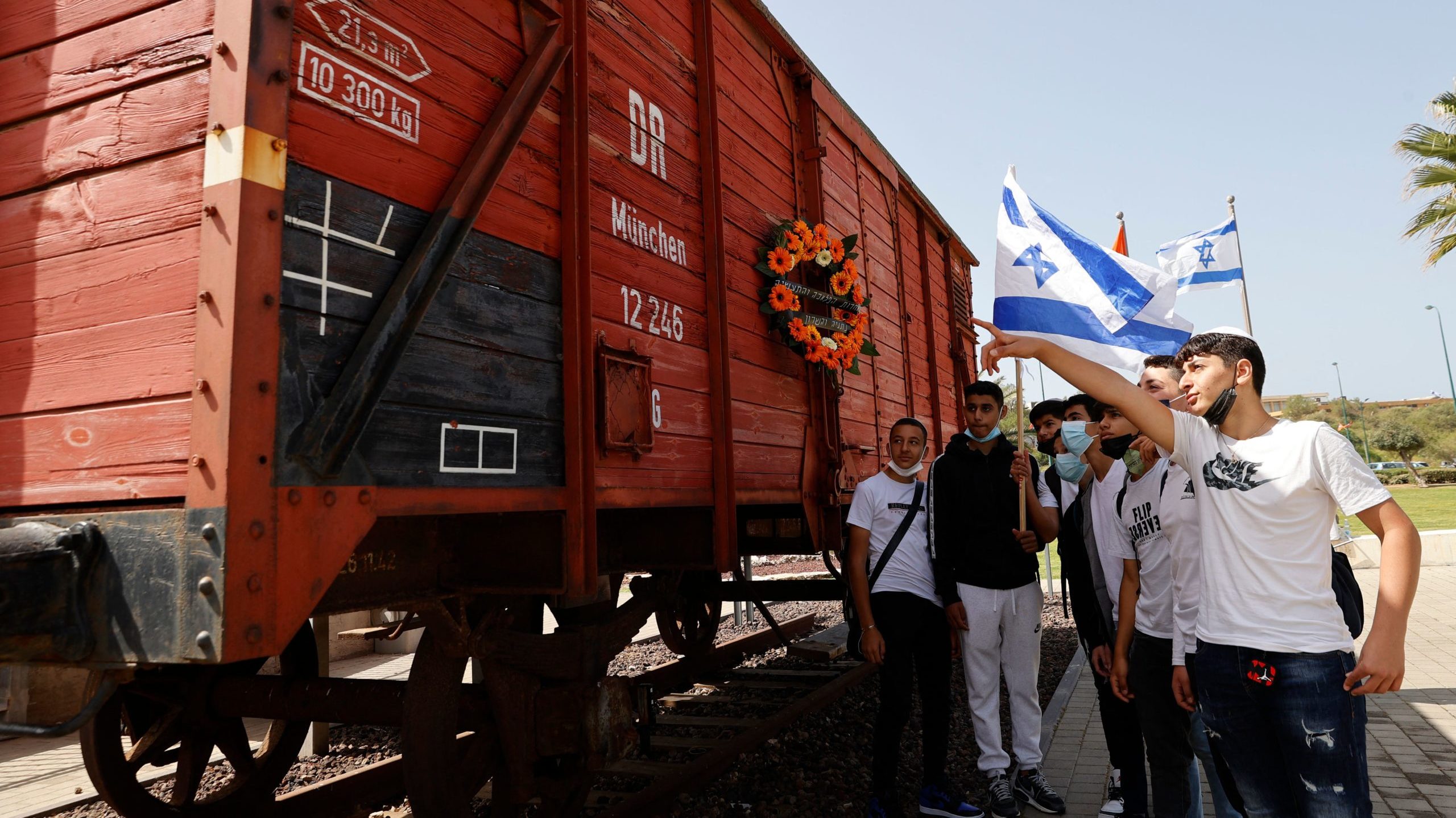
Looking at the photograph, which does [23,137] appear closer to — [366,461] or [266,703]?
[366,461]

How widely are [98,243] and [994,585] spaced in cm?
362

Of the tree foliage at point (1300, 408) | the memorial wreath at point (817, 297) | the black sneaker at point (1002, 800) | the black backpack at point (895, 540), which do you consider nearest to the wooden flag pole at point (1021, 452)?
the black backpack at point (895, 540)

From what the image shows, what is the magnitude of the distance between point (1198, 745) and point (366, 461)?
9.65 feet

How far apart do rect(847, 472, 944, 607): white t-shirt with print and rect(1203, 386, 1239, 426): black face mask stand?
A: 1.88 metres

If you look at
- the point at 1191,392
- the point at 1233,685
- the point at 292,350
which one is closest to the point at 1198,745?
the point at 1233,685

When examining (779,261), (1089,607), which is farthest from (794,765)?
(779,261)

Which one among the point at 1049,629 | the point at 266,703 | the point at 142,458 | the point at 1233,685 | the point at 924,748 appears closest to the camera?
the point at 142,458

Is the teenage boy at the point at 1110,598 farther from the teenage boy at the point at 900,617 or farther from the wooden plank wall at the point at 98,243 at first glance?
the wooden plank wall at the point at 98,243

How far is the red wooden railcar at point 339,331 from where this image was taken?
68.1 inches

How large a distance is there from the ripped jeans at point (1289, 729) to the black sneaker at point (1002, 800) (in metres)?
1.65

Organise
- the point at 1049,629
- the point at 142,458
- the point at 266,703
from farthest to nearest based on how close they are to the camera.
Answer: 1. the point at 1049,629
2. the point at 266,703
3. the point at 142,458

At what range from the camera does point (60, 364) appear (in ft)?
6.40

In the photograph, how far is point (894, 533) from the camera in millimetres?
4098

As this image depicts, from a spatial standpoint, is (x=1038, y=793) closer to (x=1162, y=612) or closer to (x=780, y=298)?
(x=1162, y=612)
